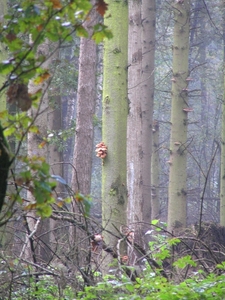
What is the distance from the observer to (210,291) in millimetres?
3691

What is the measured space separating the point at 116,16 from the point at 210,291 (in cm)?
497

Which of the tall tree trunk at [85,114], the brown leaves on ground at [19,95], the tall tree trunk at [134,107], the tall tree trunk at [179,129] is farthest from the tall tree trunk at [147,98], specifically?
the brown leaves on ground at [19,95]

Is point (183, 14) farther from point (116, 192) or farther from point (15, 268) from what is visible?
point (15, 268)

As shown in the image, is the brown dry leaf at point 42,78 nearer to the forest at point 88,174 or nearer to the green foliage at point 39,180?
the forest at point 88,174

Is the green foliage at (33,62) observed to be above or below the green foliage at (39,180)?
above

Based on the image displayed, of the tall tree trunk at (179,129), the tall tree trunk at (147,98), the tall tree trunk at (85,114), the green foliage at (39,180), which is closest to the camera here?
→ the green foliage at (39,180)

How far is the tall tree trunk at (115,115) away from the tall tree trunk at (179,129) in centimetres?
713

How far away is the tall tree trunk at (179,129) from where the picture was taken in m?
15.0

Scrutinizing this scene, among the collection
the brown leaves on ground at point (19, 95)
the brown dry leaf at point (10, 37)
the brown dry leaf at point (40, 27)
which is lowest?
the brown leaves on ground at point (19, 95)

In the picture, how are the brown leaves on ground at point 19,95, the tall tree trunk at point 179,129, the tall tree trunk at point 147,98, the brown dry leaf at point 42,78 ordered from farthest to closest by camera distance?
the tall tree trunk at point 147,98
the tall tree trunk at point 179,129
the brown dry leaf at point 42,78
the brown leaves on ground at point 19,95

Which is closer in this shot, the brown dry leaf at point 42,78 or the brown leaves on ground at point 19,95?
the brown leaves on ground at point 19,95

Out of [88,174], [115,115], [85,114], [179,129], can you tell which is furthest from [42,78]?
[179,129]

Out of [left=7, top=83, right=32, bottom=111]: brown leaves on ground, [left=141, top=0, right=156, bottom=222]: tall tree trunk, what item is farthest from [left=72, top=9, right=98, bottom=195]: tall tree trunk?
[left=7, top=83, right=32, bottom=111]: brown leaves on ground

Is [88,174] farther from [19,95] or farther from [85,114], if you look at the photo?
[19,95]
